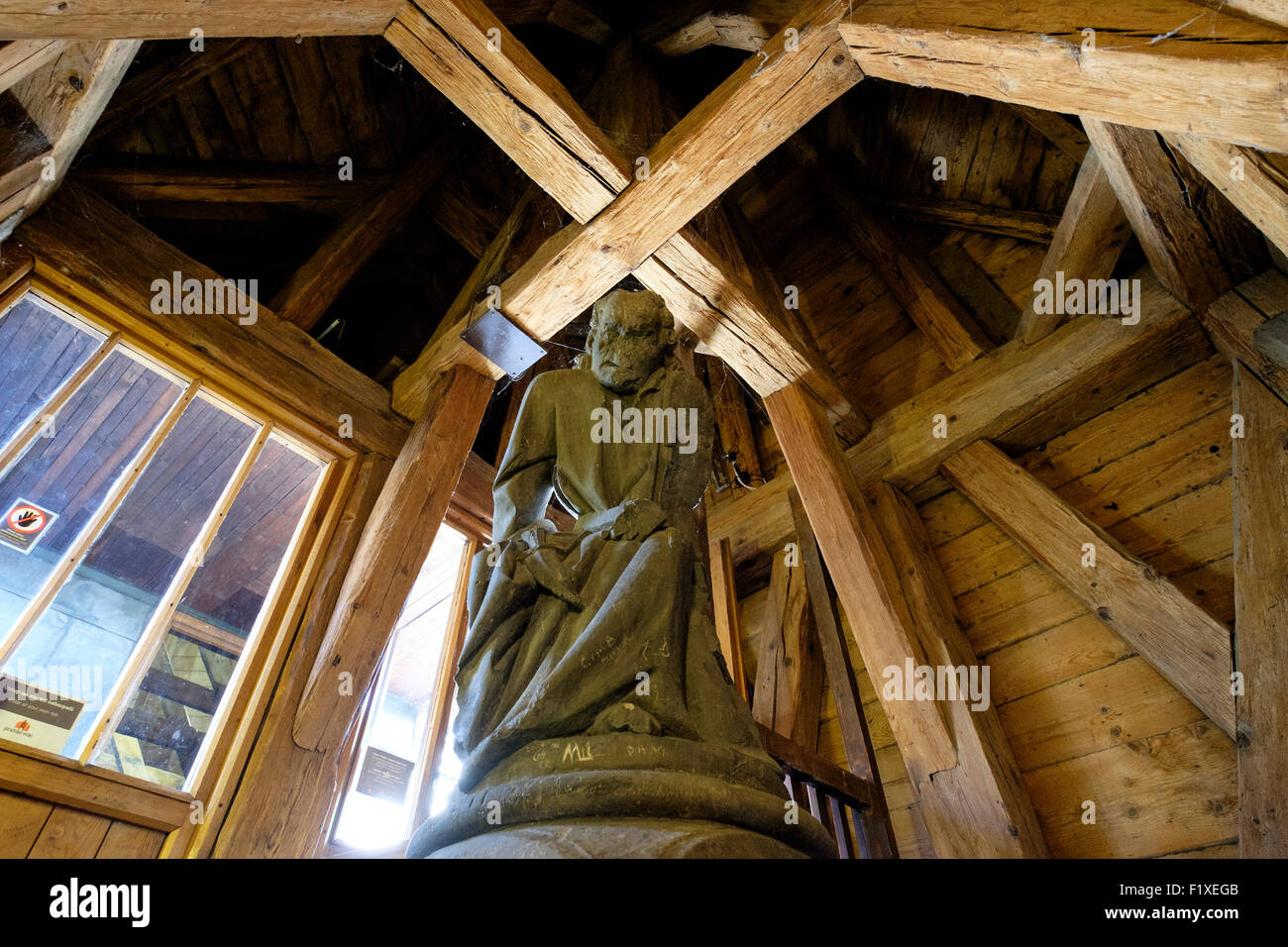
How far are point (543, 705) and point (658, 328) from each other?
106 centimetres

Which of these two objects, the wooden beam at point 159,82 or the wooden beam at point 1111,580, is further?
the wooden beam at point 159,82

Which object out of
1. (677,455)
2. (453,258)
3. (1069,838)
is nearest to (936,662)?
(1069,838)

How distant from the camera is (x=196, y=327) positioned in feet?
10.2

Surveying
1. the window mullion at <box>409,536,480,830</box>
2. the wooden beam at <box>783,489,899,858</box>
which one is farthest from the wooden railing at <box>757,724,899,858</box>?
the window mullion at <box>409,536,480,830</box>

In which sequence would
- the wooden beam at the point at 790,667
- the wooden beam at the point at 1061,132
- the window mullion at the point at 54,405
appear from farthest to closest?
the wooden beam at the point at 790,667 → the wooden beam at the point at 1061,132 → the window mullion at the point at 54,405

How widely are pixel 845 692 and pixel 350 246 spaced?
325 cm

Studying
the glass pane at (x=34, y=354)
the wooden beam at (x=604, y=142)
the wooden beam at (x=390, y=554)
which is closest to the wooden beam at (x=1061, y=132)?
the wooden beam at (x=604, y=142)

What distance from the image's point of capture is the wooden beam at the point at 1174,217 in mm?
2600

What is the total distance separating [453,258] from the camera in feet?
16.7

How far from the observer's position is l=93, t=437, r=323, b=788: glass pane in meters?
2.49

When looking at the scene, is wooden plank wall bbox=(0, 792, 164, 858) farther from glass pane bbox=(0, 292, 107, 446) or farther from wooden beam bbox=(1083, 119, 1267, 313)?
wooden beam bbox=(1083, 119, 1267, 313)

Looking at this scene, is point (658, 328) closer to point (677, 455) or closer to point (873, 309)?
point (677, 455)

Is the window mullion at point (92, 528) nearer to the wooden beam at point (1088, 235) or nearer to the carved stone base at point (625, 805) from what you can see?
the carved stone base at point (625, 805)

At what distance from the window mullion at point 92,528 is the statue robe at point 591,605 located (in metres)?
1.59
